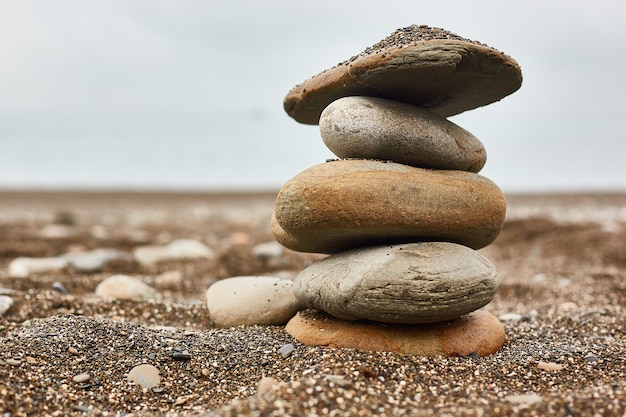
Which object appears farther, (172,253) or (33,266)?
(172,253)

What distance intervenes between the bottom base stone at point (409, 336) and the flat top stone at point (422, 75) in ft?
7.69

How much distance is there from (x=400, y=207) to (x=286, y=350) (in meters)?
1.69

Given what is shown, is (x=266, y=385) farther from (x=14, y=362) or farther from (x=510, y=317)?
(x=510, y=317)

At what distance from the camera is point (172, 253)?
12.4 metres

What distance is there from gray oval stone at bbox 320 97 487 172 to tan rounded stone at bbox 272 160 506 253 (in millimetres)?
190

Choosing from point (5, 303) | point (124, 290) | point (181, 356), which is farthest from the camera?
point (124, 290)

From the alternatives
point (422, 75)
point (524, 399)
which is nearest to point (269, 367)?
point (524, 399)

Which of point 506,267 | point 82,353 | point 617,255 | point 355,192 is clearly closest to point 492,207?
point 355,192

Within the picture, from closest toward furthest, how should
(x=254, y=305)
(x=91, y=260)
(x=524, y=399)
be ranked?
1. (x=524, y=399)
2. (x=254, y=305)
3. (x=91, y=260)

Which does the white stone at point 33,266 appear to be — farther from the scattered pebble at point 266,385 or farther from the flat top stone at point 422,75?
the scattered pebble at point 266,385

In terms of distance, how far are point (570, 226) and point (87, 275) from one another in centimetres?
1287

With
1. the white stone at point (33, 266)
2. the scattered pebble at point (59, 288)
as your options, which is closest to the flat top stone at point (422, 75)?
the scattered pebble at point (59, 288)

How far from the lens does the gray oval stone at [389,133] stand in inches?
224

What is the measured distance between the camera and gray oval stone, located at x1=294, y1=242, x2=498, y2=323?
5.20 m
